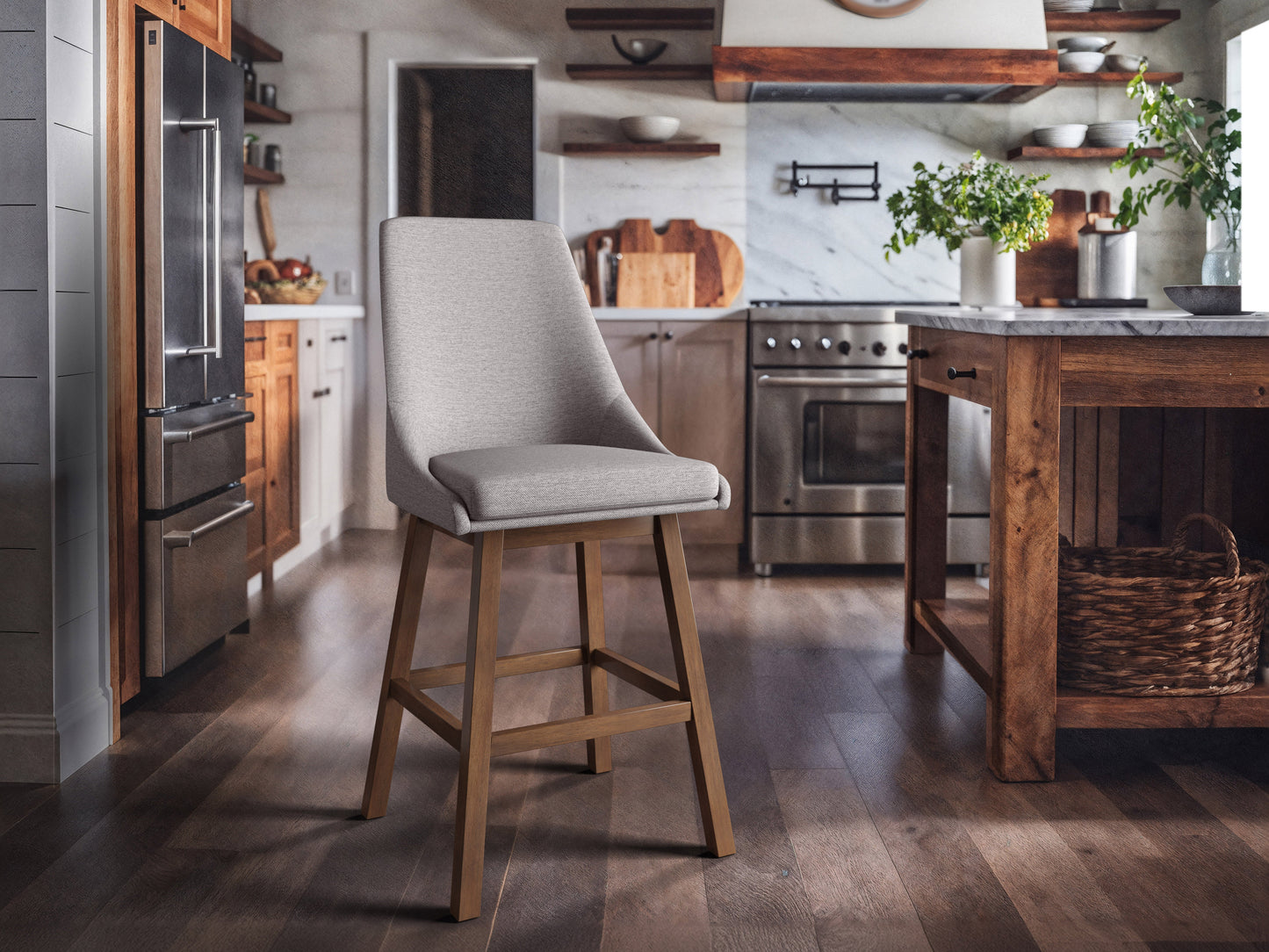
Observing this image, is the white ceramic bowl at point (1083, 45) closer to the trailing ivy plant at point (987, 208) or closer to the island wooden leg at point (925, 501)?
the trailing ivy plant at point (987, 208)

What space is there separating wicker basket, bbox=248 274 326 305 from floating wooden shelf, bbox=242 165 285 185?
0.43 m

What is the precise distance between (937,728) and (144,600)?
1629 millimetres

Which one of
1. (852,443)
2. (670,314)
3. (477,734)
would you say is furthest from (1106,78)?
(477,734)

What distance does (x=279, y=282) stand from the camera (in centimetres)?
409

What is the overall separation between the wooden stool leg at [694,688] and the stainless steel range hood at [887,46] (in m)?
2.60

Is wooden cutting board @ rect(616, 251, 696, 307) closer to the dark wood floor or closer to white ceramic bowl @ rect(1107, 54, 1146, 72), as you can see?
white ceramic bowl @ rect(1107, 54, 1146, 72)

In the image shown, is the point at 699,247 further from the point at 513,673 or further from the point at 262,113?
the point at 513,673

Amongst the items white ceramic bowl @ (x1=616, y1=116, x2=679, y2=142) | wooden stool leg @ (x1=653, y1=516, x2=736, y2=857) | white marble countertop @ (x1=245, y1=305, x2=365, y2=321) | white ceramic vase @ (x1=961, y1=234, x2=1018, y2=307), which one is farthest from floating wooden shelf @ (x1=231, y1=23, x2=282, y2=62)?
wooden stool leg @ (x1=653, y1=516, x2=736, y2=857)

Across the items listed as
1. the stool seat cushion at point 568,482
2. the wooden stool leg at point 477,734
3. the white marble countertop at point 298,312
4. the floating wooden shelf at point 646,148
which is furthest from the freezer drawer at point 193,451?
the floating wooden shelf at point 646,148

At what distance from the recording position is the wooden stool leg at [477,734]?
1.51 meters

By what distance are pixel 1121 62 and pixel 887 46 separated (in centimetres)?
103

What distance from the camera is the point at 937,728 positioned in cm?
227

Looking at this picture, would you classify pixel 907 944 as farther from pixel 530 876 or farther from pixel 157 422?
pixel 157 422

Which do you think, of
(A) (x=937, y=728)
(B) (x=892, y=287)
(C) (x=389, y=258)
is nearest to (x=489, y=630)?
(C) (x=389, y=258)
